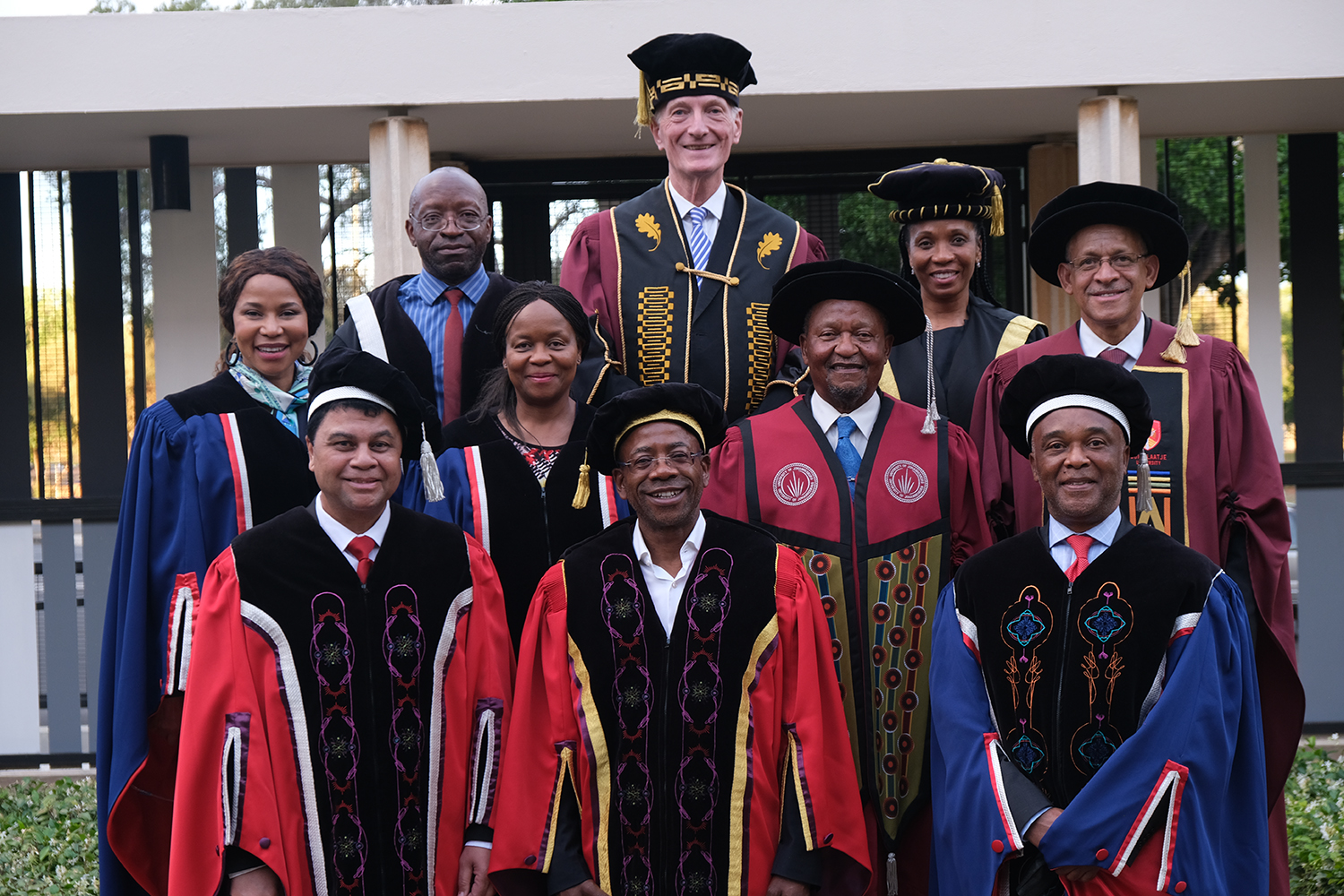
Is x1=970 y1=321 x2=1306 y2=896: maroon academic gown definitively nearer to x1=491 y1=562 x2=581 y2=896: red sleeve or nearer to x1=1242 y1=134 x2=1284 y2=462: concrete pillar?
x1=491 y1=562 x2=581 y2=896: red sleeve

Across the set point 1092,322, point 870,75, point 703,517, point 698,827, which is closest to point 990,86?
point 870,75

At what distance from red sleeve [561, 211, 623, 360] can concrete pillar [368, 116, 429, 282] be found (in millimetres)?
2664

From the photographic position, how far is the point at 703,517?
3.40 m

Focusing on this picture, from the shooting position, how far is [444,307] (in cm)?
440

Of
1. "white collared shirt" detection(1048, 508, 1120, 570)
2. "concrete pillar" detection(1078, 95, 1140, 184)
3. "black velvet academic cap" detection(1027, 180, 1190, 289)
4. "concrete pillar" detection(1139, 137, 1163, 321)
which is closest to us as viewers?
"white collared shirt" detection(1048, 508, 1120, 570)

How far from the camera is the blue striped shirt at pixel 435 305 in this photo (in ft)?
14.3

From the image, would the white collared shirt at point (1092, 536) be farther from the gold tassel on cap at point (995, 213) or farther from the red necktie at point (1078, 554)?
the gold tassel on cap at point (995, 213)

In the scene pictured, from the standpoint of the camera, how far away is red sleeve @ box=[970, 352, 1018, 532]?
390 centimetres

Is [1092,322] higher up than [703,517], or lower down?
higher up

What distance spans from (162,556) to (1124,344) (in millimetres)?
2875

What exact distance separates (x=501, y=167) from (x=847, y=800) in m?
5.79

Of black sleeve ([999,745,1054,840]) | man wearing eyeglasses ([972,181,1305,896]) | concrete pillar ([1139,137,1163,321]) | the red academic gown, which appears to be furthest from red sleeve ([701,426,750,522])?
concrete pillar ([1139,137,1163,321])

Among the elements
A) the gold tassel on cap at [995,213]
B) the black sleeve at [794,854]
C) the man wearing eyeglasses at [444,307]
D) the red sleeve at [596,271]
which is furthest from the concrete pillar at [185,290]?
the black sleeve at [794,854]

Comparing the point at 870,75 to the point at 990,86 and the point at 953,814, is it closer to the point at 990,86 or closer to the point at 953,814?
the point at 990,86
